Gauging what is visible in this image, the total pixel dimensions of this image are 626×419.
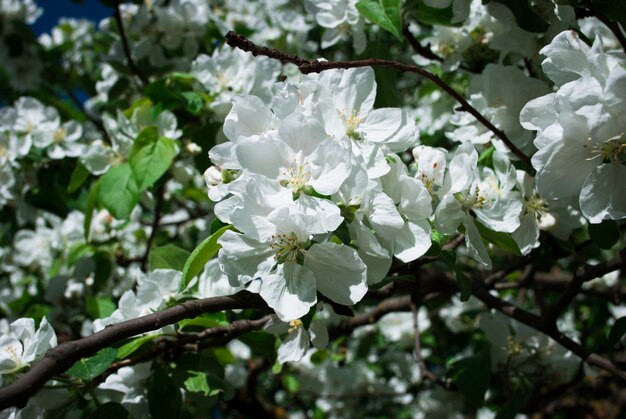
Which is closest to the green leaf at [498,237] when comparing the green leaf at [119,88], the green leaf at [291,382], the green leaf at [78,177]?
the green leaf at [78,177]

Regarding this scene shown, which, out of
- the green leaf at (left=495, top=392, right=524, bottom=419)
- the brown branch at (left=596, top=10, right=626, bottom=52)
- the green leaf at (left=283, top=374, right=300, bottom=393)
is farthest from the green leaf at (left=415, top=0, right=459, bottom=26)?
the green leaf at (left=283, top=374, right=300, bottom=393)

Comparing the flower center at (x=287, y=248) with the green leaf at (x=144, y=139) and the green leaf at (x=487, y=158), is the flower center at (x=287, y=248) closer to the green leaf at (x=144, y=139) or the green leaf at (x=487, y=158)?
the green leaf at (x=487, y=158)

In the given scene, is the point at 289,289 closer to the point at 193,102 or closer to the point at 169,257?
the point at 169,257

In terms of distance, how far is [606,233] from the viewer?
154cm

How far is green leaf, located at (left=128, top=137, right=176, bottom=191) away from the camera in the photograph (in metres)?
2.09

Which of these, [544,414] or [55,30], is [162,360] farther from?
[55,30]

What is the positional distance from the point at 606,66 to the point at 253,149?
0.83m

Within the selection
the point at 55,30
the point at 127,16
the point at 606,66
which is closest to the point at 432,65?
the point at 606,66

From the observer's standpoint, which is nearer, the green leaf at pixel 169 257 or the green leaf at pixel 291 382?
the green leaf at pixel 169 257

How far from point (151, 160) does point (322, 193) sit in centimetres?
114

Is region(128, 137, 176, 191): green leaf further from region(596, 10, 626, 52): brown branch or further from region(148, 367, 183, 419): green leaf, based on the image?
region(596, 10, 626, 52): brown branch

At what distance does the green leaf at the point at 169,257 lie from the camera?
1895mm

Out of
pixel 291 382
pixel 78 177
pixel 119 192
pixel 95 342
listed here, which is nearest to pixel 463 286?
pixel 95 342

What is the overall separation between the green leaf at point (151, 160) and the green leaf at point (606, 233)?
1.46 meters
